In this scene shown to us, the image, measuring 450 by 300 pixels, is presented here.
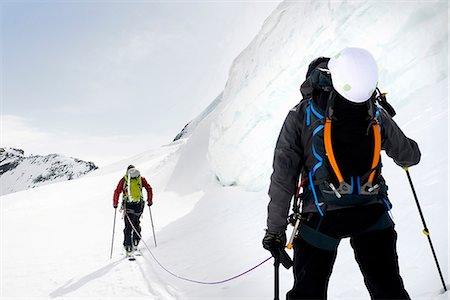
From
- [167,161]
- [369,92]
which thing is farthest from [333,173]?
[167,161]

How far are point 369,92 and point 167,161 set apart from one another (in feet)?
82.0

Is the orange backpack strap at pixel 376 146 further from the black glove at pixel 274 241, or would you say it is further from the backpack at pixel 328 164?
the black glove at pixel 274 241

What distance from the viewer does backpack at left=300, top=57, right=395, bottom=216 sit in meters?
2.21

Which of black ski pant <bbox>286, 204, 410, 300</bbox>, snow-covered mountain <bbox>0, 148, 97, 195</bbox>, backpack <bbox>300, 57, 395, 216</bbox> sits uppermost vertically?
snow-covered mountain <bbox>0, 148, 97, 195</bbox>

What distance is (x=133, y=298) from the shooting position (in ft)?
17.5

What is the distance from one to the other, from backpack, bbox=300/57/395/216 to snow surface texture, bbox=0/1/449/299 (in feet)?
4.93

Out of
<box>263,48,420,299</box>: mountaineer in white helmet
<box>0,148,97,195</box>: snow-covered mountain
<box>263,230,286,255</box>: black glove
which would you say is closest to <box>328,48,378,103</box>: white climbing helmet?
<box>263,48,420,299</box>: mountaineer in white helmet

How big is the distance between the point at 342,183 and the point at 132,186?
293 inches

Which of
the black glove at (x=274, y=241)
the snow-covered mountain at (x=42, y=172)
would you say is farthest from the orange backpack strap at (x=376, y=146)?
the snow-covered mountain at (x=42, y=172)

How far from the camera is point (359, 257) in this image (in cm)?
233

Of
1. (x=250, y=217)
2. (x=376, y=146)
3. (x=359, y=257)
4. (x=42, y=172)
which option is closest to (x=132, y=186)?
(x=250, y=217)

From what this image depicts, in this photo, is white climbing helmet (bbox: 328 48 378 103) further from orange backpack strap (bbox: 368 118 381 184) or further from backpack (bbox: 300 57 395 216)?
orange backpack strap (bbox: 368 118 381 184)

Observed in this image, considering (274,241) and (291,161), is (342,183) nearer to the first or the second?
(291,161)

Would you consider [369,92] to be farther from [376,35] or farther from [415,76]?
[376,35]
